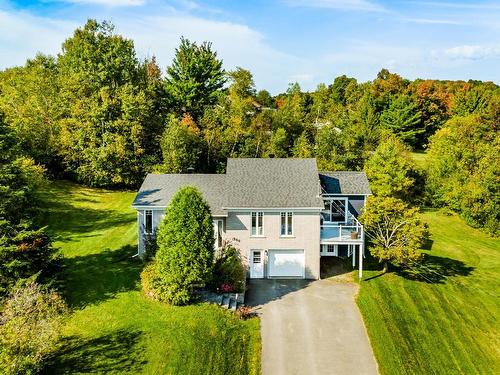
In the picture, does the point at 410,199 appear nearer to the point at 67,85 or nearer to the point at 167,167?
the point at 167,167

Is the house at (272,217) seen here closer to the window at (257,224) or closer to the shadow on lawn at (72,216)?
the window at (257,224)

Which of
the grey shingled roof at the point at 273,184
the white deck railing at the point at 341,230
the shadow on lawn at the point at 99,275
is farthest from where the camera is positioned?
the white deck railing at the point at 341,230

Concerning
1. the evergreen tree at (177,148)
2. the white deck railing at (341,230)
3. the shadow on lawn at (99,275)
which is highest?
the evergreen tree at (177,148)

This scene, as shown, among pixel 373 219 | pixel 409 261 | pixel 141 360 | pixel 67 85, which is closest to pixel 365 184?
pixel 373 219

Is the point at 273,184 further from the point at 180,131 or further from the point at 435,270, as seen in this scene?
the point at 180,131

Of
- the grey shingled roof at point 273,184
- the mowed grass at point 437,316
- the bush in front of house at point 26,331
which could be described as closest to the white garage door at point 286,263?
the grey shingled roof at point 273,184

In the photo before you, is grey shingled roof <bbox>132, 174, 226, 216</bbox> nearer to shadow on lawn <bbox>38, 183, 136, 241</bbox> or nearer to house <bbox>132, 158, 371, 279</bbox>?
house <bbox>132, 158, 371, 279</bbox>
